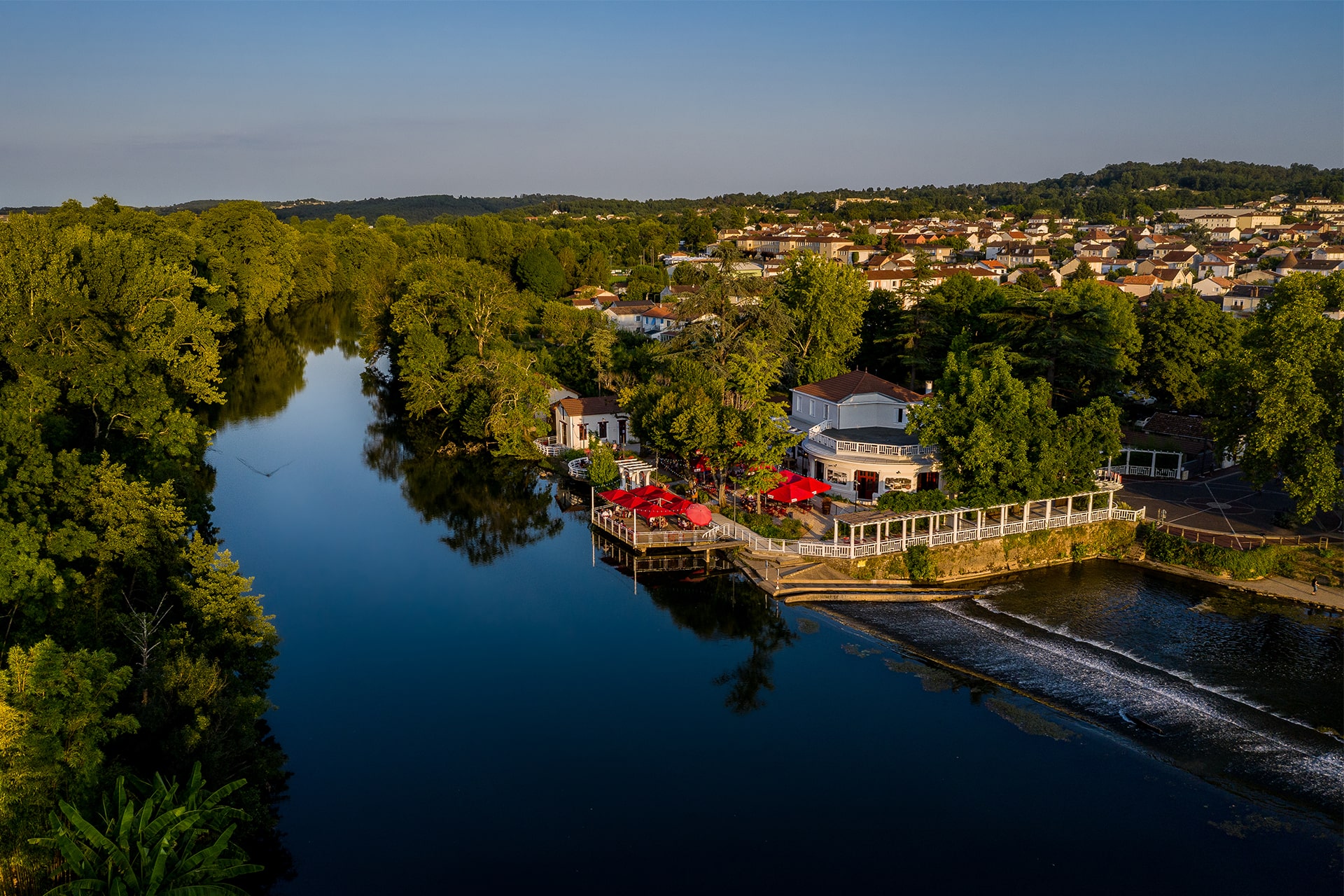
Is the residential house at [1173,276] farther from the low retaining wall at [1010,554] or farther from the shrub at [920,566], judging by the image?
the shrub at [920,566]

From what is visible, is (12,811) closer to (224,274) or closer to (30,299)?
(30,299)

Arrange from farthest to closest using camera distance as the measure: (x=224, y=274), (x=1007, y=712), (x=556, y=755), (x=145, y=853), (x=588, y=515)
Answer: (x=224, y=274) < (x=588, y=515) < (x=1007, y=712) < (x=556, y=755) < (x=145, y=853)

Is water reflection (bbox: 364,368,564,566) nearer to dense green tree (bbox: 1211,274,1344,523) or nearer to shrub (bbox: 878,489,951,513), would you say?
shrub (bbox: 878,489,951,513)

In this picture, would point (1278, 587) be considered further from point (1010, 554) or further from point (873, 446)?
point (873, 446)

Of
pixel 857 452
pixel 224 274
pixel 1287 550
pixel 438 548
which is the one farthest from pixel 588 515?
pixel 224 274

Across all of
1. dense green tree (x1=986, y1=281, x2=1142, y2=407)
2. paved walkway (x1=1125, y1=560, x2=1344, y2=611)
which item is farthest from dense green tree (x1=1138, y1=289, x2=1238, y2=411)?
paved walkway (x1=1125, y1=560, x2=1344, y2=611)

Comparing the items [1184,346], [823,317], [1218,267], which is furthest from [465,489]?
[1218,267]
